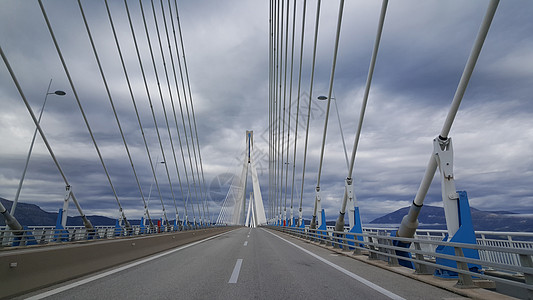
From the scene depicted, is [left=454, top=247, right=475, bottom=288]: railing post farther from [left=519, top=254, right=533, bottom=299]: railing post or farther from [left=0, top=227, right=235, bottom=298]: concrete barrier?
[left=0, top=227, right=235, bottom=298]: concrete barrier

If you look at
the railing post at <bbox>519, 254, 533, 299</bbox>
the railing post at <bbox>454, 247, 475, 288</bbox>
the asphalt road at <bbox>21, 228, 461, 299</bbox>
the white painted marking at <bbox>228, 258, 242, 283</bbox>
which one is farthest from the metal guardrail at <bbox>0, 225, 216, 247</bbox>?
the railing post at <bbox>519, 254, 533, 299</bbox>

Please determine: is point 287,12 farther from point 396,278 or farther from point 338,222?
point 396,278

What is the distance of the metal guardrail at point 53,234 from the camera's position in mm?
15543

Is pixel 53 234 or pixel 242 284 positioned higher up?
pixel 53 234

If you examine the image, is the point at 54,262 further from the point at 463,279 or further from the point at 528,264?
the point at 528,264

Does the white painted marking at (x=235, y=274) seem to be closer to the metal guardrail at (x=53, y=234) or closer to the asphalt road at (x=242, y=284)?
the asphalt road at (x=242, y=284)

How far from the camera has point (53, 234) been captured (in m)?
17.9

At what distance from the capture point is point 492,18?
6.07 metres

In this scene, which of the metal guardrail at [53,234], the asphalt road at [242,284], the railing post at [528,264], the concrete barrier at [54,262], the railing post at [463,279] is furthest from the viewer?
the metal guardrail at [53,234]

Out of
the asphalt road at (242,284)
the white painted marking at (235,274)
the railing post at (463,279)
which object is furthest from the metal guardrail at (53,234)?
the railing post at (463,279)

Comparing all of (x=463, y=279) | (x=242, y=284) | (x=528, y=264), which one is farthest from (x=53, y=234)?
(x=528, y=264)

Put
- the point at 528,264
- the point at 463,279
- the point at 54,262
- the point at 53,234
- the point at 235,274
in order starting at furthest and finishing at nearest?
the point at 53,234 → the point at 235,274 → the point at 54,262 → the point at 463,279 → the point at 528,264

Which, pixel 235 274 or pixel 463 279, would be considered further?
pixel 235 274

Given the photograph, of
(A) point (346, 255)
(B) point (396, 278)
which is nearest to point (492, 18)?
(B) point (396, 278)
